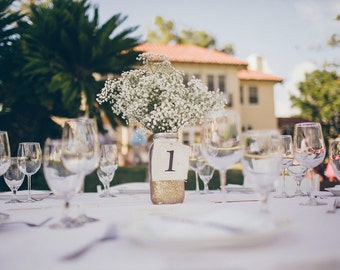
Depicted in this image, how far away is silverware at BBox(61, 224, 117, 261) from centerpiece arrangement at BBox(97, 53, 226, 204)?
2.37 ft

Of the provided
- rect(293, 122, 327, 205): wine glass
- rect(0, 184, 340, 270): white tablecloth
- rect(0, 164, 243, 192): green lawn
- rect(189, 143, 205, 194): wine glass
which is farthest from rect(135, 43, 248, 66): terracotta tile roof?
rect(0, 184, 340, 270): white tablecloth

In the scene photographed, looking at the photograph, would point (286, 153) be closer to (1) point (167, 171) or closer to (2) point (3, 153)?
(1) point (167, 171)

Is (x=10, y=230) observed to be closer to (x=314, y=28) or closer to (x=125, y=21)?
(x=125, y=21)

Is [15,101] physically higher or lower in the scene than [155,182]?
higher

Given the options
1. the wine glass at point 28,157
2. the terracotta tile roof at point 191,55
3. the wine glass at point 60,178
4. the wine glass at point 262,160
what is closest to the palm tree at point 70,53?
the wine glass at point 28,157

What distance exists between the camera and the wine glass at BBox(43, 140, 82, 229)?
3.85ft

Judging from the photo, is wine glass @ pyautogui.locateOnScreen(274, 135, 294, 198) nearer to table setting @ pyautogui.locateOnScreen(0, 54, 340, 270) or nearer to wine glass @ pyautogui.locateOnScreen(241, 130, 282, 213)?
table setting @ pyautogui.locateOnScreen(0, 54, 340, 270)

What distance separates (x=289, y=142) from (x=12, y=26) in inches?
285

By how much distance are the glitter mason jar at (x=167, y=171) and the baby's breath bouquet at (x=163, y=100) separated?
0.29ft

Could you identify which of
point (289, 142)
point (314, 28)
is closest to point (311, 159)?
point (289, 142)

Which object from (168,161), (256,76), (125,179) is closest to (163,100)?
(168,161)

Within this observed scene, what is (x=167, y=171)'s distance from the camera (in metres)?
1.81

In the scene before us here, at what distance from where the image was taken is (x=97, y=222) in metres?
1.23

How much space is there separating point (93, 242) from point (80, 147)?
0.37 m
